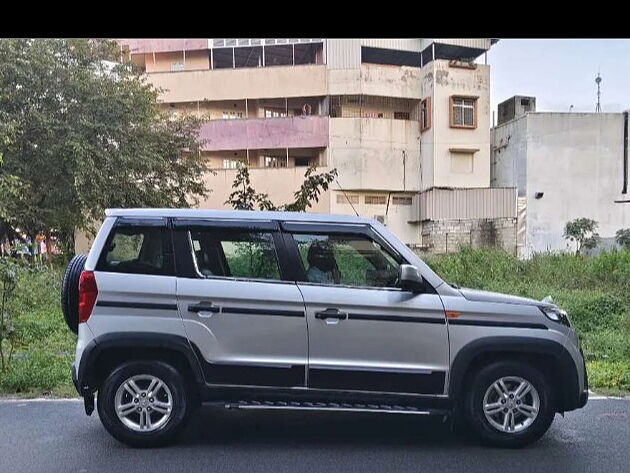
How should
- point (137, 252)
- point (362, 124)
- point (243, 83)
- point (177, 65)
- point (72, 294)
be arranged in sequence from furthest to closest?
point (177, 65) → point (243, 83) → point (362, 124) → point (72, 294) → point (137, 252)

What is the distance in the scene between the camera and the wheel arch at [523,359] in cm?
454

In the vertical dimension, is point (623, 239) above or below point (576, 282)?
above

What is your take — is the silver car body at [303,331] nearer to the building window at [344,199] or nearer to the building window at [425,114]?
the building window at [344,199]

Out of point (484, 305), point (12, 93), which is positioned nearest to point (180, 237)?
point (484, 305)

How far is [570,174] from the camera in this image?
28.4 metres

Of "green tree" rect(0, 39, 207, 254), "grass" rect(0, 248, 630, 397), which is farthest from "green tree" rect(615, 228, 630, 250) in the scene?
"green tree" rect(0, 39, 207, 254)

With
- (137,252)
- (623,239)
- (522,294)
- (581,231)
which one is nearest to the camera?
(137,252)

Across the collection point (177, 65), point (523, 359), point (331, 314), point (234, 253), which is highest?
point (177, 65)

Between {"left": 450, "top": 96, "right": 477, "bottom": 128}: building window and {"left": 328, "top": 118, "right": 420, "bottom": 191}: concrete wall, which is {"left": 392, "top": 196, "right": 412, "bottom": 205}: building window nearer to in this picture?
{"left": 328, "top": 118, "right": 420, "bottom": 191}: concrete wall

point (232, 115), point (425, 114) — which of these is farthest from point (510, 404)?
point (232, 115)

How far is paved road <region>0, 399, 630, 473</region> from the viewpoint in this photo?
4293 mm

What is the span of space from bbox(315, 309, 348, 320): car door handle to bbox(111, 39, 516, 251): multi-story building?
23821 mm

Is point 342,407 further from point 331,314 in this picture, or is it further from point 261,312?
point 261,312

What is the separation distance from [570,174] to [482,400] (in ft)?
88.6
